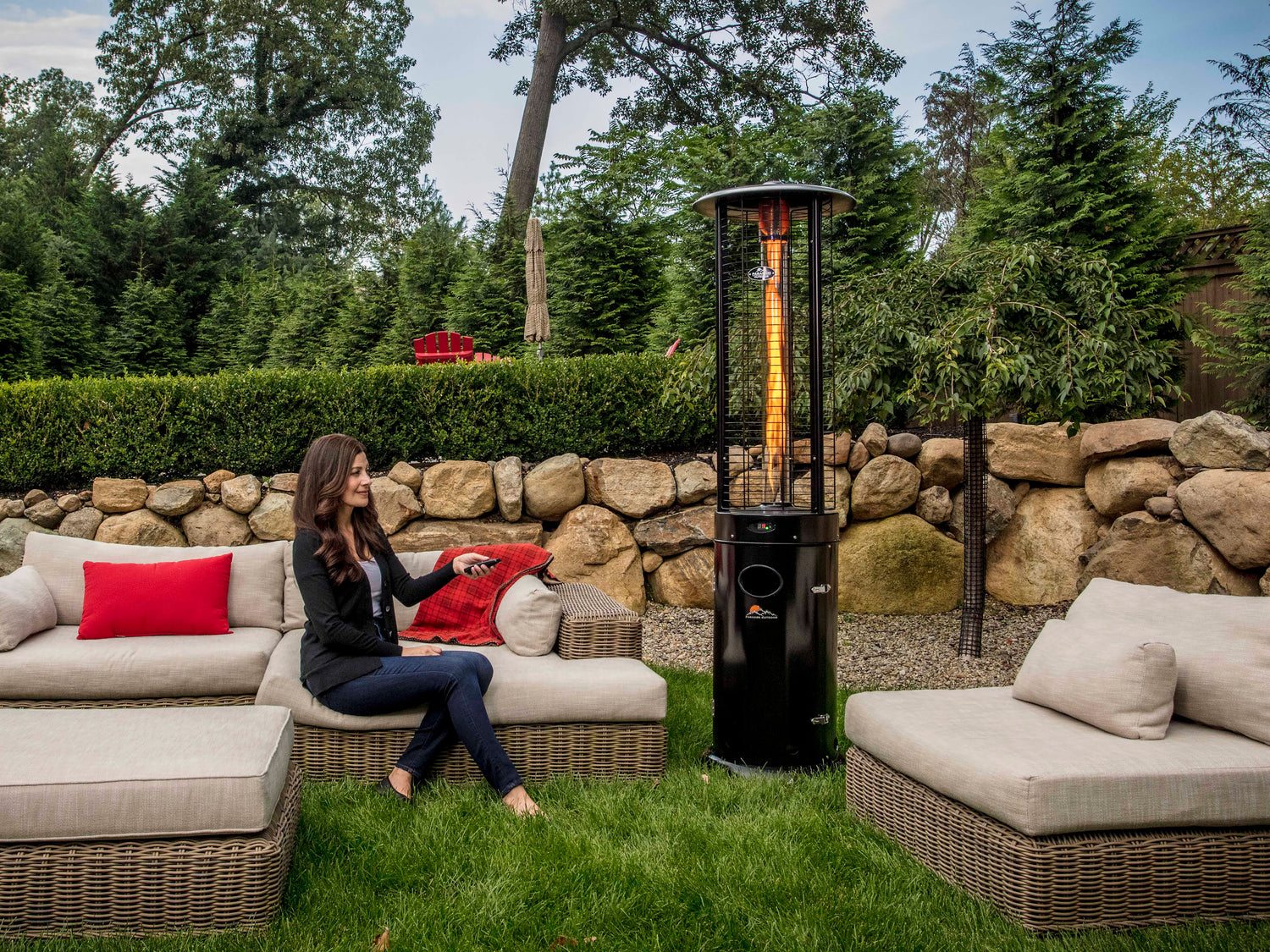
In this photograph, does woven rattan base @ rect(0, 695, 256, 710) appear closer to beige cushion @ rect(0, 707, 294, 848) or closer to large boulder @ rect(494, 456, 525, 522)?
beige cushion @ rect(0, 707, 294, 848)

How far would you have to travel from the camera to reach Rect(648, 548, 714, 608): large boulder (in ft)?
17.3

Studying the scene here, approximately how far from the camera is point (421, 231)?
9484 mm

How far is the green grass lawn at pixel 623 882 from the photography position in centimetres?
196

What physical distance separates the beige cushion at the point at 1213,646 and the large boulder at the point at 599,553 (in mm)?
2991

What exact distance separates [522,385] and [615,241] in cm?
244

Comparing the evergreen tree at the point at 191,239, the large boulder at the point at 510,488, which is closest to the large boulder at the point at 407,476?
the large boulder at the point at 510,488

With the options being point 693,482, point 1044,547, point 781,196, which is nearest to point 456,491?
point 693,482

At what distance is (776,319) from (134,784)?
2220 mm

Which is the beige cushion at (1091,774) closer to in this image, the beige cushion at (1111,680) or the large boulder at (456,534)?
the beige cushion at (1111,680)

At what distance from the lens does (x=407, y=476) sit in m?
5.24

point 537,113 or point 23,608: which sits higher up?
point 537,113

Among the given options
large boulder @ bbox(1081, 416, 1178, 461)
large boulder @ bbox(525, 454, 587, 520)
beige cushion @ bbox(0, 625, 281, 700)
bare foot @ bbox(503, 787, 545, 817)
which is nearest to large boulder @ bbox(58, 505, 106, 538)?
beige cushion @ bbox(0, 625, 281, 700)

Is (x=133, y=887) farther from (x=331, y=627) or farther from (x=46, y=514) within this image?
(x=46, y=514)

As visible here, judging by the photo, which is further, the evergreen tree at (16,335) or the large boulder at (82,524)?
→ the evergreen tree at (16,335)
